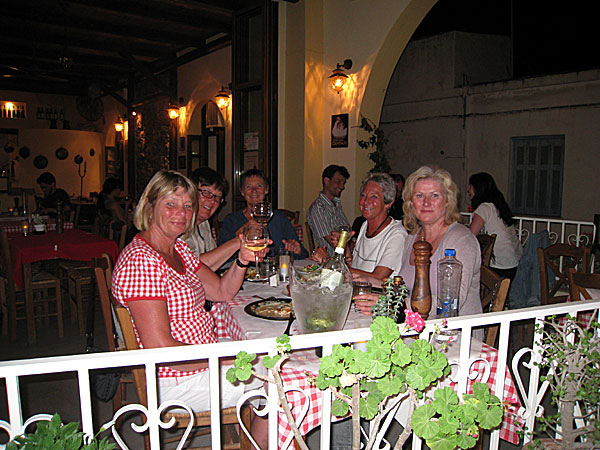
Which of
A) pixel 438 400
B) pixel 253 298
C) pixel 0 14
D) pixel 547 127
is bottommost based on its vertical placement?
pixel 253 298

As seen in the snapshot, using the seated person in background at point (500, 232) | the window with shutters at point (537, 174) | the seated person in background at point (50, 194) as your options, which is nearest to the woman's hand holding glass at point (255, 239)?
the seated person in background at point (500, 232)

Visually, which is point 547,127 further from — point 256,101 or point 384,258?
point 384,258

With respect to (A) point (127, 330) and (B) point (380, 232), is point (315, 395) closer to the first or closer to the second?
(A) point (127, 330)

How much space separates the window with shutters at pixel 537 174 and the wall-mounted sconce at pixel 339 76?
209 inches

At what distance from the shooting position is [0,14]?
293 inches

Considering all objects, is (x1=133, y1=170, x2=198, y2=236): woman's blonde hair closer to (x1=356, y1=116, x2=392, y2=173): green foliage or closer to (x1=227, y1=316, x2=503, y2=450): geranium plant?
(x1=227, y1=316, x2=503, y2=450): geranium plant

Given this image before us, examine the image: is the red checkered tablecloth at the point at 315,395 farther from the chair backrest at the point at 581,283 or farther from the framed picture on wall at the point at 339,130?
the framed picture on wall at the point at 339,130

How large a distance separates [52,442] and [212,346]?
0.34m

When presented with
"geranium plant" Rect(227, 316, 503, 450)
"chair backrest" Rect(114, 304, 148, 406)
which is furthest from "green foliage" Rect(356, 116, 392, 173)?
"geranium plant" Rect(227, 316, 503, 450)

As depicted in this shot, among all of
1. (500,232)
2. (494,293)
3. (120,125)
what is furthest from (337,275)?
(120,125)

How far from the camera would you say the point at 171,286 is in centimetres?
197

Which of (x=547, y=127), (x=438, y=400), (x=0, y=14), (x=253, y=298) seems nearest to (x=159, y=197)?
(x=253, y=298)

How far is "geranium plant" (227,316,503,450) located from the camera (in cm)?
89

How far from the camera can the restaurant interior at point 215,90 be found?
5531 mm
